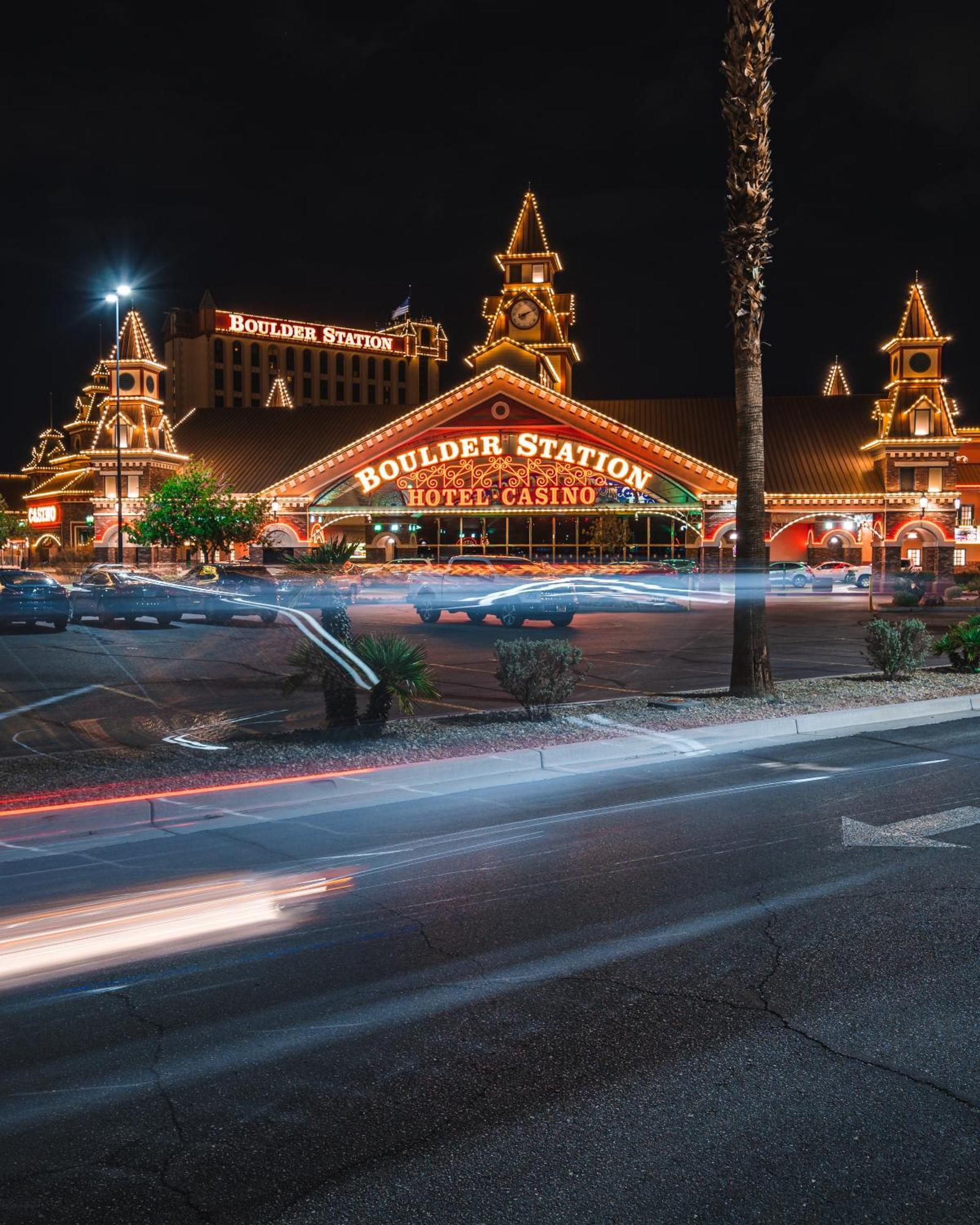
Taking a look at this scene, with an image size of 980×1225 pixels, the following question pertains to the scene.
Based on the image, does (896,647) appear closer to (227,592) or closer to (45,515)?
(227,592)

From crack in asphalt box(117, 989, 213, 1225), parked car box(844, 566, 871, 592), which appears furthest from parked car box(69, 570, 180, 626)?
parked car box(844, 566, 871, 592)

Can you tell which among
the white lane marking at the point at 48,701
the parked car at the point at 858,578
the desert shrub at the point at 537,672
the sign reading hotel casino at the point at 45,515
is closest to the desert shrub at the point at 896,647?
the desert shrub at the point at 537,672

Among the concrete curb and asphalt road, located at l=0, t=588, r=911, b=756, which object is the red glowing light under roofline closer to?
the concrete curb

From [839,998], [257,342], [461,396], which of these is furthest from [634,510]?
[257,342]

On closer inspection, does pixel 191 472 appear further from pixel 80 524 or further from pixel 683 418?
pixel 683 418

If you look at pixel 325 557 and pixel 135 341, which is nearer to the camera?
pixel 325 557

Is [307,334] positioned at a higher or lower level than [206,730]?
higher

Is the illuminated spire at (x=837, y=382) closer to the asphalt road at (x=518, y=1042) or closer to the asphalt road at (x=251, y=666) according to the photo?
the asphalt road at (x=251, y=666)

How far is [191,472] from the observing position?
48.5 metres

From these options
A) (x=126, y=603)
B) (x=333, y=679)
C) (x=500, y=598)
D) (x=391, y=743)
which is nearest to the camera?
(x=391, y=743)

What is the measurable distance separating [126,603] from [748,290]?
1924 centimetres

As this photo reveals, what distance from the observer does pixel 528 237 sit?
207 feet

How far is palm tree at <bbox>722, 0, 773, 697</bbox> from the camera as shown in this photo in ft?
47.3

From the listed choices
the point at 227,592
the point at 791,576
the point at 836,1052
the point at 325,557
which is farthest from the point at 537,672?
the point at 791,576
